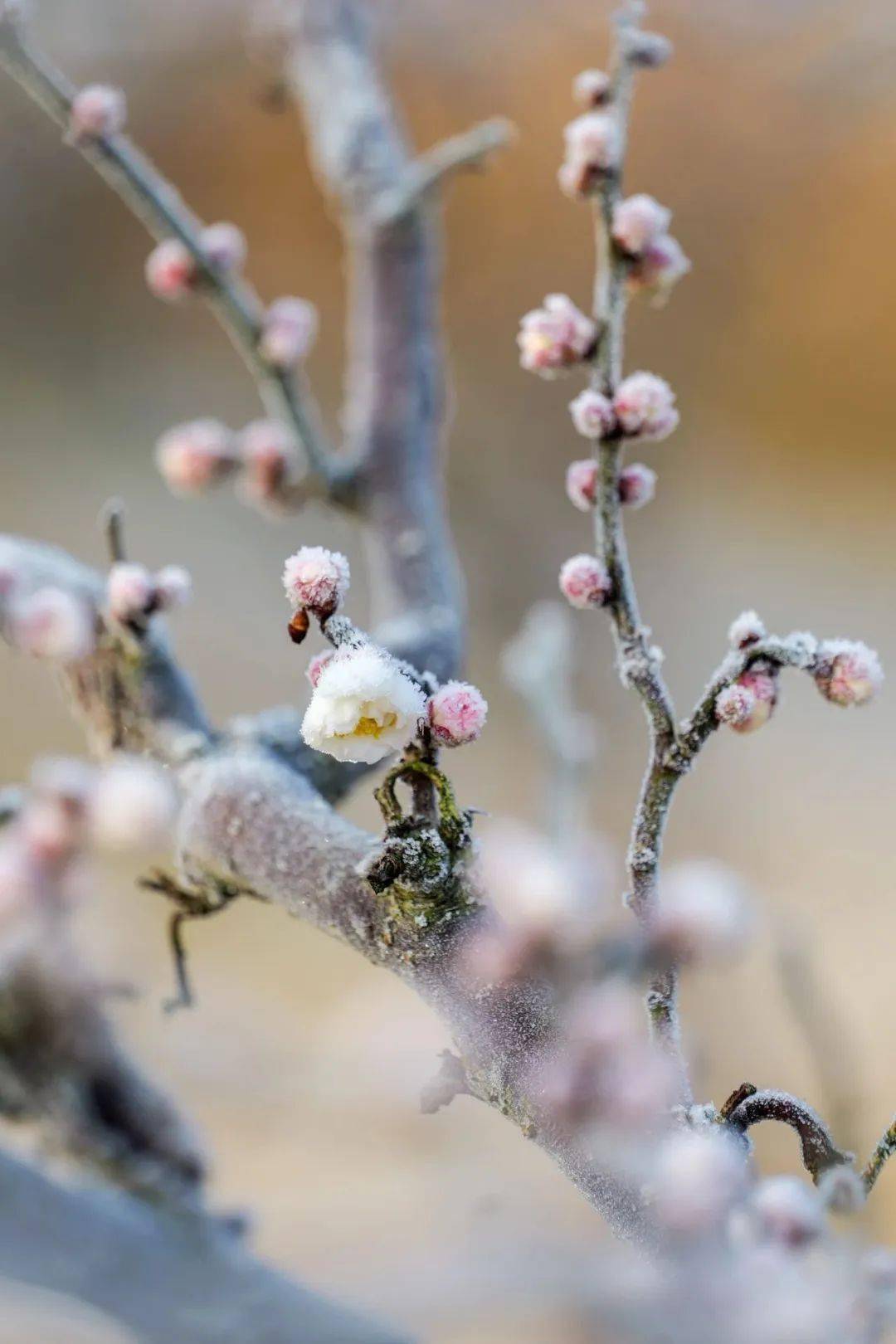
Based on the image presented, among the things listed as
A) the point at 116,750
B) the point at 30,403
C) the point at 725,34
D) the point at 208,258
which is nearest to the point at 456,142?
the point at 208,258

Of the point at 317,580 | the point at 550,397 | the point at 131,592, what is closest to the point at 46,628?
the point at 131,592

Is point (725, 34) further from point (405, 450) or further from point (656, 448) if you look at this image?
point (405, 450)

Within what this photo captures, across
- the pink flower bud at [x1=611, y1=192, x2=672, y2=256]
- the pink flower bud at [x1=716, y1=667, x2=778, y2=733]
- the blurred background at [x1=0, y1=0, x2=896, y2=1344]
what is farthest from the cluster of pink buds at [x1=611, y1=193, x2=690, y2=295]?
the blurred background at [x1=0, y1=0, x2=896, y2=1344]

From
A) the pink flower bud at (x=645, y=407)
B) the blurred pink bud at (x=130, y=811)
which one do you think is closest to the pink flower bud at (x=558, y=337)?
the pink flower bud at (x=645, y=407)

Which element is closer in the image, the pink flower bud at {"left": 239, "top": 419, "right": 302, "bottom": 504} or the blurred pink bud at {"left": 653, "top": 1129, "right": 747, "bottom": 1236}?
the blurred pink bud at {"left": 653, "top": 1129, "right": 747, "bottom": 1236}

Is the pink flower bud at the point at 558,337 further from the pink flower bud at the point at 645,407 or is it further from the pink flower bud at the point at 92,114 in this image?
the pink flower bud at the point at 92,114

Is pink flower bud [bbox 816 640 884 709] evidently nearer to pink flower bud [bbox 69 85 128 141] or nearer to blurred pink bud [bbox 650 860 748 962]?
blurred pink bud [bbox 650 860 748 962]
